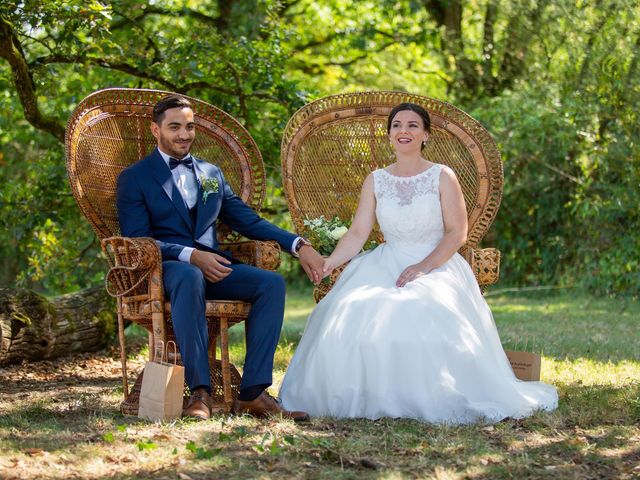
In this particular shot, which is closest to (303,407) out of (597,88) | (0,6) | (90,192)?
(90,192)

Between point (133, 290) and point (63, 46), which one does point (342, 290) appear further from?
point (63, 46)

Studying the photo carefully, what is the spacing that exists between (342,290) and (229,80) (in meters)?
2.52

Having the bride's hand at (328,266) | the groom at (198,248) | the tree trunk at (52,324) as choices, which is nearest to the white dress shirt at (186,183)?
the groom at (198,248)

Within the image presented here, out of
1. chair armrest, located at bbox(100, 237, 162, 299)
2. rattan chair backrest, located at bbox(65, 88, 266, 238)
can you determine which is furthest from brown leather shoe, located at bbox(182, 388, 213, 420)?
rattan chair backrest, located at bbox(65, 88, 266, 238)

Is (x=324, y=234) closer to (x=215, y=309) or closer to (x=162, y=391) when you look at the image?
(x=215, y=309)

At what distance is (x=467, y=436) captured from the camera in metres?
3.68

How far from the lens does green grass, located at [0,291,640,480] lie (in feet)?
10.4

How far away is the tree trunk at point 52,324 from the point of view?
5.54 m

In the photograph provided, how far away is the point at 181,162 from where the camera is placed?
463 cm

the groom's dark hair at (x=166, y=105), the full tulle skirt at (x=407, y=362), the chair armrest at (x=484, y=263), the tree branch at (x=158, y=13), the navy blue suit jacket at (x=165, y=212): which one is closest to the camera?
the full tulle skirt at (x=407, y=362)

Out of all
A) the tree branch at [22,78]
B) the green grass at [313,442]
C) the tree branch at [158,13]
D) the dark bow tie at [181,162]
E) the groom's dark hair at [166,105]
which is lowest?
the green grass at [313,442]

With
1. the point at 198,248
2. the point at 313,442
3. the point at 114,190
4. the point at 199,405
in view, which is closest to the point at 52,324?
the point at 114,190

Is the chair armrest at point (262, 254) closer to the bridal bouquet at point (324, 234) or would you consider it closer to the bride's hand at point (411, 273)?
the bridal bouquet at point (324, 234)

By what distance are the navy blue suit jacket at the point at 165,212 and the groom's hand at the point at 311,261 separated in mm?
82
